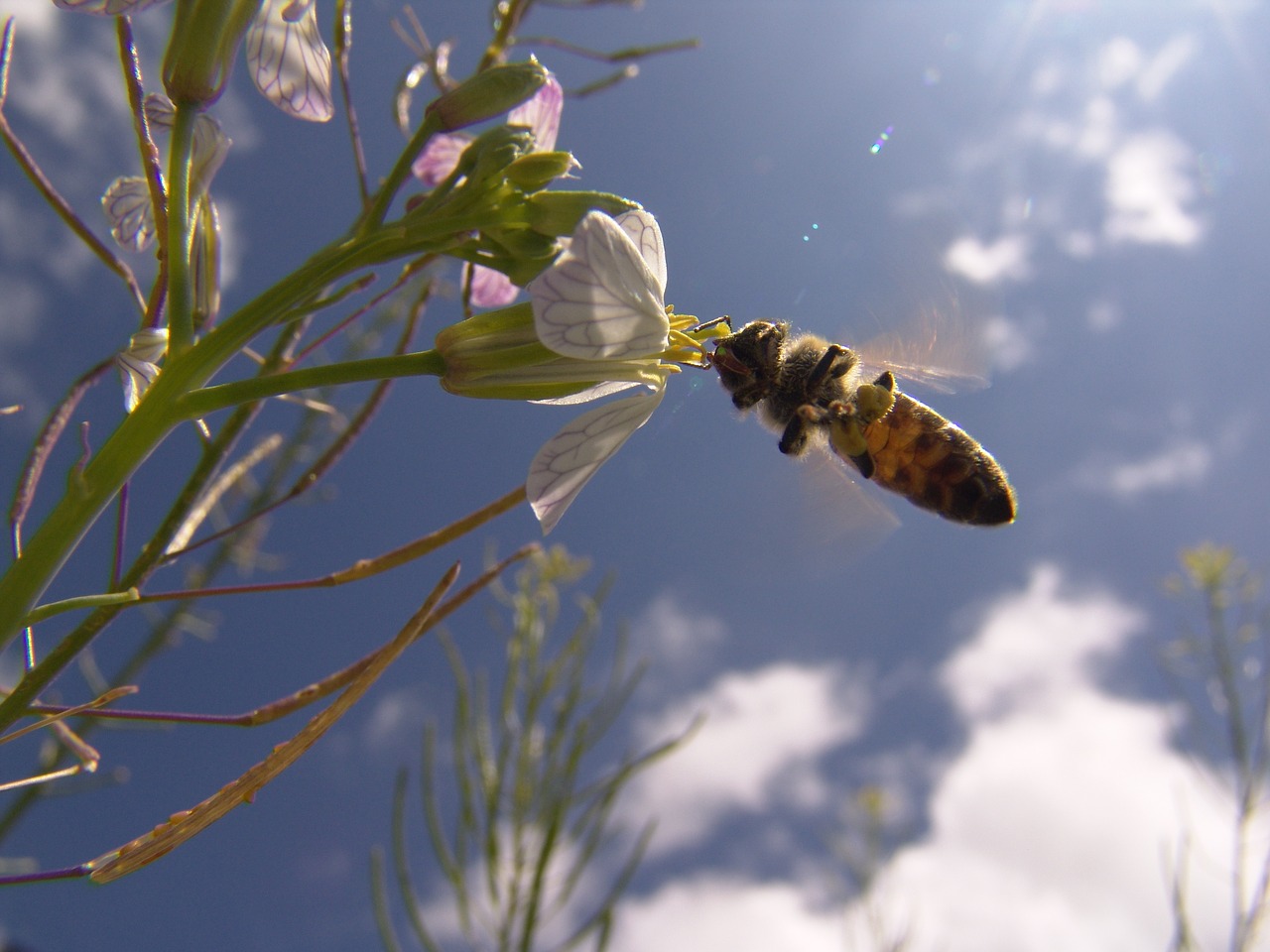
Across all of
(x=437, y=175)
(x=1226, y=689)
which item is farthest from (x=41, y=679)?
(x=1226, y=689)

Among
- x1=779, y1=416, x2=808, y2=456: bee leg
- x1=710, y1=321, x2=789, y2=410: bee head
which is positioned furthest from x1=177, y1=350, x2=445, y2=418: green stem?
x1=779, y1=416, x2=808, y2=456: bee leg

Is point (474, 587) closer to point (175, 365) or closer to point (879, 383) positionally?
point (175, 365)

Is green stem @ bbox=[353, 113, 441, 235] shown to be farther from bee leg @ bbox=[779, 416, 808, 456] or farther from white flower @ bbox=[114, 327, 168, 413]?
bee leg @ bbox=[779, 416, 808, 456]

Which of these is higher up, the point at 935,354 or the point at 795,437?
the point at 935,354

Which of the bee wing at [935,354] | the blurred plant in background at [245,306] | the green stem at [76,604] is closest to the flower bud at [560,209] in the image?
the blurred plant in background at [245,306]

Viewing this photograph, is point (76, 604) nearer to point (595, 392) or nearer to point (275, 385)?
point (275, 385)

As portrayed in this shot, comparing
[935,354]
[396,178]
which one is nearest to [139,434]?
[396,178]
